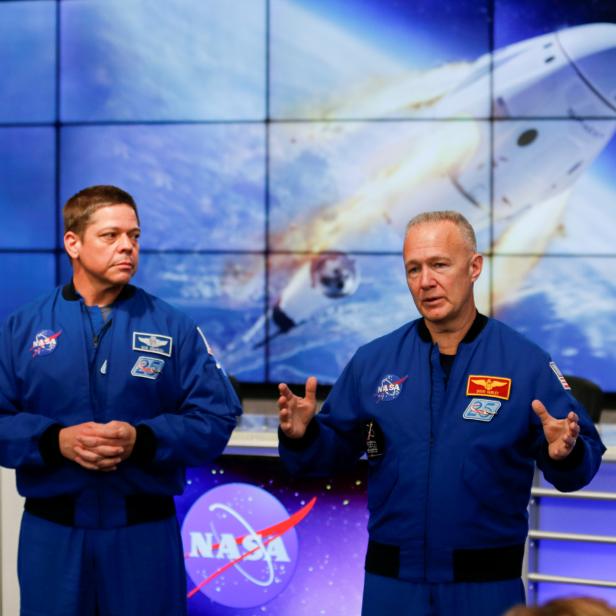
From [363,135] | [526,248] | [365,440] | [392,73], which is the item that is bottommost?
[365,440]

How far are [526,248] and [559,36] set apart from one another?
143cm

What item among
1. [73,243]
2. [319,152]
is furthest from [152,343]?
[319,152]

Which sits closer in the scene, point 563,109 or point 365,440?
point 365,440

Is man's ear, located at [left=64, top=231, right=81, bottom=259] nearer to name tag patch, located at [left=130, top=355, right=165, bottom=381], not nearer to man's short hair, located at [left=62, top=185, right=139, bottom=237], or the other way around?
man's short hair, located at [left=62, top=185, right=139, bottom=237]

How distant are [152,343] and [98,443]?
12.9 inches

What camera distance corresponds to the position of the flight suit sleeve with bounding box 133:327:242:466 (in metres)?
2.49

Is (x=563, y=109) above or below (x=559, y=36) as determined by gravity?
below

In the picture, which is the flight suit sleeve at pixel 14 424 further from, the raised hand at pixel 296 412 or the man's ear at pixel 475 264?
the man's ear at pixel 475 264

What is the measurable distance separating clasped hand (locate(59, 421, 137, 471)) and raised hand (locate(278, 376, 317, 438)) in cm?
41

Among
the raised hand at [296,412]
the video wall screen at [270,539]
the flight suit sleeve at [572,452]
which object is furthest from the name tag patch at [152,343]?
the flight suit sleeve at [572,452]

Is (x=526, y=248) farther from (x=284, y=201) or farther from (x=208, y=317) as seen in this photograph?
(x=208, y=317)

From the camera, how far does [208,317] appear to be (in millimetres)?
6797

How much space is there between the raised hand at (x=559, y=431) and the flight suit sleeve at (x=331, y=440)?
48 centimetres

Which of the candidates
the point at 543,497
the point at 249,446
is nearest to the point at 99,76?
the point at 249,446
